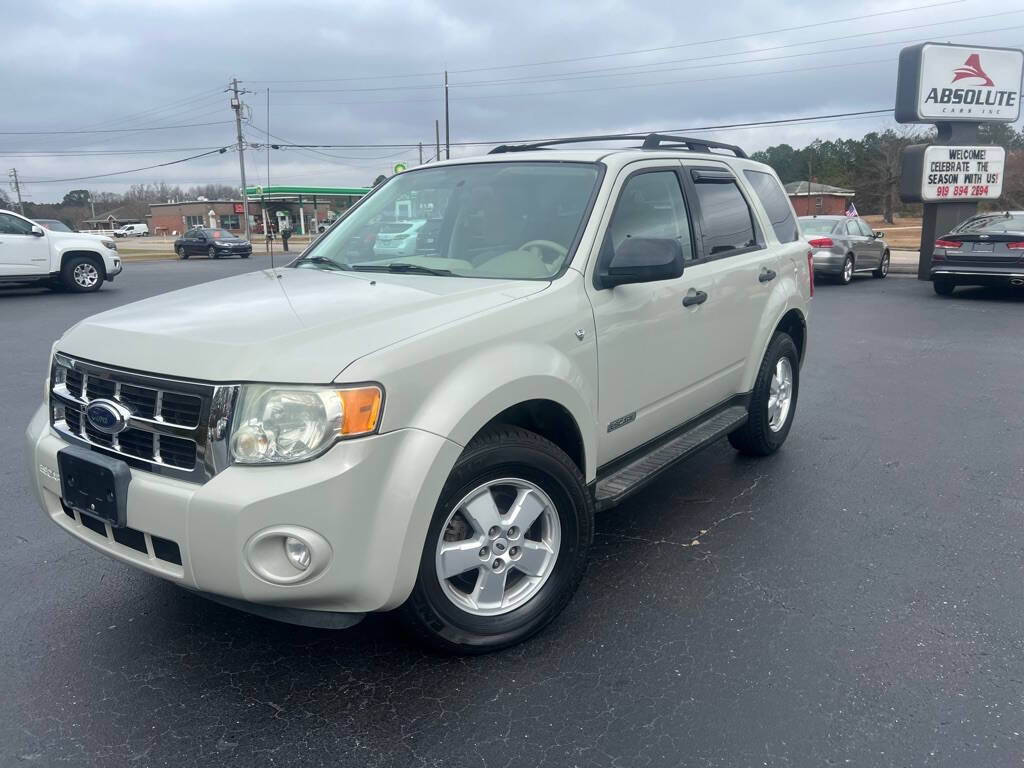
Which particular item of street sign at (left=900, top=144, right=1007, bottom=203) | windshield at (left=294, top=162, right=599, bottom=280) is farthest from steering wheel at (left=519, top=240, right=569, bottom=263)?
street sign at (left=900, top=144, right=1007, bottom=203)

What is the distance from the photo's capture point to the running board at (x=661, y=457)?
362cm

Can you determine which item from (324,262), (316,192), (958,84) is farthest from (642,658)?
(316,192)

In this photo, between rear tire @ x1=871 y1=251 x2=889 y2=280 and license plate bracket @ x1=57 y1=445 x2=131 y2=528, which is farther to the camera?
rear tire @ x1=871 y1=251 x2=889 y2=280

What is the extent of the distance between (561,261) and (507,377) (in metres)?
0.81

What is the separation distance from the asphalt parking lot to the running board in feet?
1.39

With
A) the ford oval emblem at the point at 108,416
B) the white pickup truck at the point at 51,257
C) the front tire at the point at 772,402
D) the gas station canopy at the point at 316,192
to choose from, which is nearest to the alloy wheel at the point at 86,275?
the white pickup truck at the point at 51,257

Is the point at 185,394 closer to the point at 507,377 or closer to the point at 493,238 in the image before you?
the point at 507,377

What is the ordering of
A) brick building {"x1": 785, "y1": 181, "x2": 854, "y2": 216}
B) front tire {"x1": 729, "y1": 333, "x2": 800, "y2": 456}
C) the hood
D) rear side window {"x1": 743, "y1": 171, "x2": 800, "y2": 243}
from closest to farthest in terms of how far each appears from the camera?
1. the hood
2. front tire {"x1": 729, "y1": 333, "x2": 800, "y2": 456}
3. rear side window {"x1": 743, "y1": 171, "x2": 800, "y2": 243}
4. brick building {"x1": 785, "y1": 181, "x2": 854, "y2": 216}

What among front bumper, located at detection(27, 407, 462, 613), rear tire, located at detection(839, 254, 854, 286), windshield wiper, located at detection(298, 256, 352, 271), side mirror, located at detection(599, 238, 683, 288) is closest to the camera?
front bumper, located at detection(27, 407, 462, 613)

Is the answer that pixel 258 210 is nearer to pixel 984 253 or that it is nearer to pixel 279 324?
pixel 984 253

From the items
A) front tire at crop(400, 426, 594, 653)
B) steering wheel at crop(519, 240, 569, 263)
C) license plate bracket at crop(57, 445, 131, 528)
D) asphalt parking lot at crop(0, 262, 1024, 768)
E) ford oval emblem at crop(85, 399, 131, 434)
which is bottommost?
asphalt parking lot at crop(0, 262, 1024, 768)

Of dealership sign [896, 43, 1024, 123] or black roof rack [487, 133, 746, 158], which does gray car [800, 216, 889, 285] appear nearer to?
dealership sign [896, 43, 1024, 123]

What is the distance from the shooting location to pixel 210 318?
9.71 ft

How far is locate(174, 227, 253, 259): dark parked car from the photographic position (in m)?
37.7
